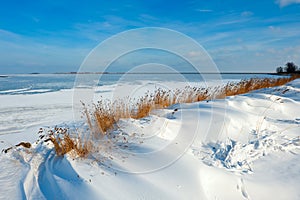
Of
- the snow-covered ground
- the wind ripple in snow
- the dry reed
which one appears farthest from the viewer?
the dry reed

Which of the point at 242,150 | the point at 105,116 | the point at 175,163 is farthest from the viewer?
the point at 105,116

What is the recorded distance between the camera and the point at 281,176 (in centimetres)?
268

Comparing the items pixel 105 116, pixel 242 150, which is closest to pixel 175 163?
pixel 242 150

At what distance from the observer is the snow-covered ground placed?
219cm

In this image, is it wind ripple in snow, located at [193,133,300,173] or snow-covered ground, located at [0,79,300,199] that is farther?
wind ripple in snow, located at [193,133,300,173]

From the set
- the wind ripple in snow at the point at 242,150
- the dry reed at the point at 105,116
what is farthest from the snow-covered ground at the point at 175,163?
the dry reed at the point at 105,116

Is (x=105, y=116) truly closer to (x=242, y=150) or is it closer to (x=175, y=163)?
(x=175, y=163)

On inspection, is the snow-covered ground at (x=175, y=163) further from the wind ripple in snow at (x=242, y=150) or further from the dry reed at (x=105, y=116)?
the dry reed at (x=105, y=116)

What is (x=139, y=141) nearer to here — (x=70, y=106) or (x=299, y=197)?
(x=299, y=197)

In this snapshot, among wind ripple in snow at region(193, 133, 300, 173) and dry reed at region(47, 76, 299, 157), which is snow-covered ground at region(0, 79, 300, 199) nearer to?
wind ripple in snow at region(193, 133, 300, 173)

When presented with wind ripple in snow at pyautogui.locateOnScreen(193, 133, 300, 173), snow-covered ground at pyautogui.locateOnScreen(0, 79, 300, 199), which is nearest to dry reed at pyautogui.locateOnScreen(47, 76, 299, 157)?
snow-covered ground at pyautogui.locateOnScreen(0, 79, 300, 199)

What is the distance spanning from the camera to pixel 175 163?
102 inches

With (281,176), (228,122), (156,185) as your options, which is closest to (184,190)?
(156,185)

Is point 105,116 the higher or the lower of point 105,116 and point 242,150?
the higher
